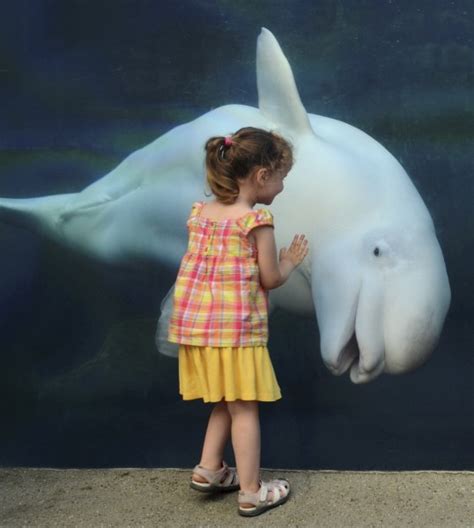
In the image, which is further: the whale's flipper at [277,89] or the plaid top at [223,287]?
the whale's flipper at [277,89]

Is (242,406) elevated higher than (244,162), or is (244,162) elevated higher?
(244,162)

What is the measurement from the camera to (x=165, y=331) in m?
4.86

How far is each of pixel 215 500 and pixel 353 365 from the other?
85 centimetres

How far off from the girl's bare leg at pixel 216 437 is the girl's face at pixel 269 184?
0.90 m

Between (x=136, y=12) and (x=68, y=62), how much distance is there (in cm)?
39

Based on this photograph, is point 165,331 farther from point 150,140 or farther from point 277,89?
point 277,89

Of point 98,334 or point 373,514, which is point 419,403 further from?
point 98,334

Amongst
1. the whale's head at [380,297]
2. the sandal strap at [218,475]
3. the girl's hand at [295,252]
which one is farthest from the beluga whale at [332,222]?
the sandal strap at [218,475]

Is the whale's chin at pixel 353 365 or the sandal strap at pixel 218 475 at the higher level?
the whale's chin at pixel 353 365

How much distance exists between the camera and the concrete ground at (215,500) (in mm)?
4355

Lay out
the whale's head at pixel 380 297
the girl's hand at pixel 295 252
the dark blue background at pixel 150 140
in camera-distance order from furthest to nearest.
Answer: the dark blue background at pixel 150 140 → the whale's head at pixel 380 297 → the girl's hand at pixel 295 252

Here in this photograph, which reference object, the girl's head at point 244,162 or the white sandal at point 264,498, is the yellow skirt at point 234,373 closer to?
the white sandal at point 264,498

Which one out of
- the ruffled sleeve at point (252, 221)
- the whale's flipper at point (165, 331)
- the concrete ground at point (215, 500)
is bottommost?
the concrete ground at point (215, 500)

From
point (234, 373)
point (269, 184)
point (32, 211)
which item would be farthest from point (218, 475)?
point (32, 211)
